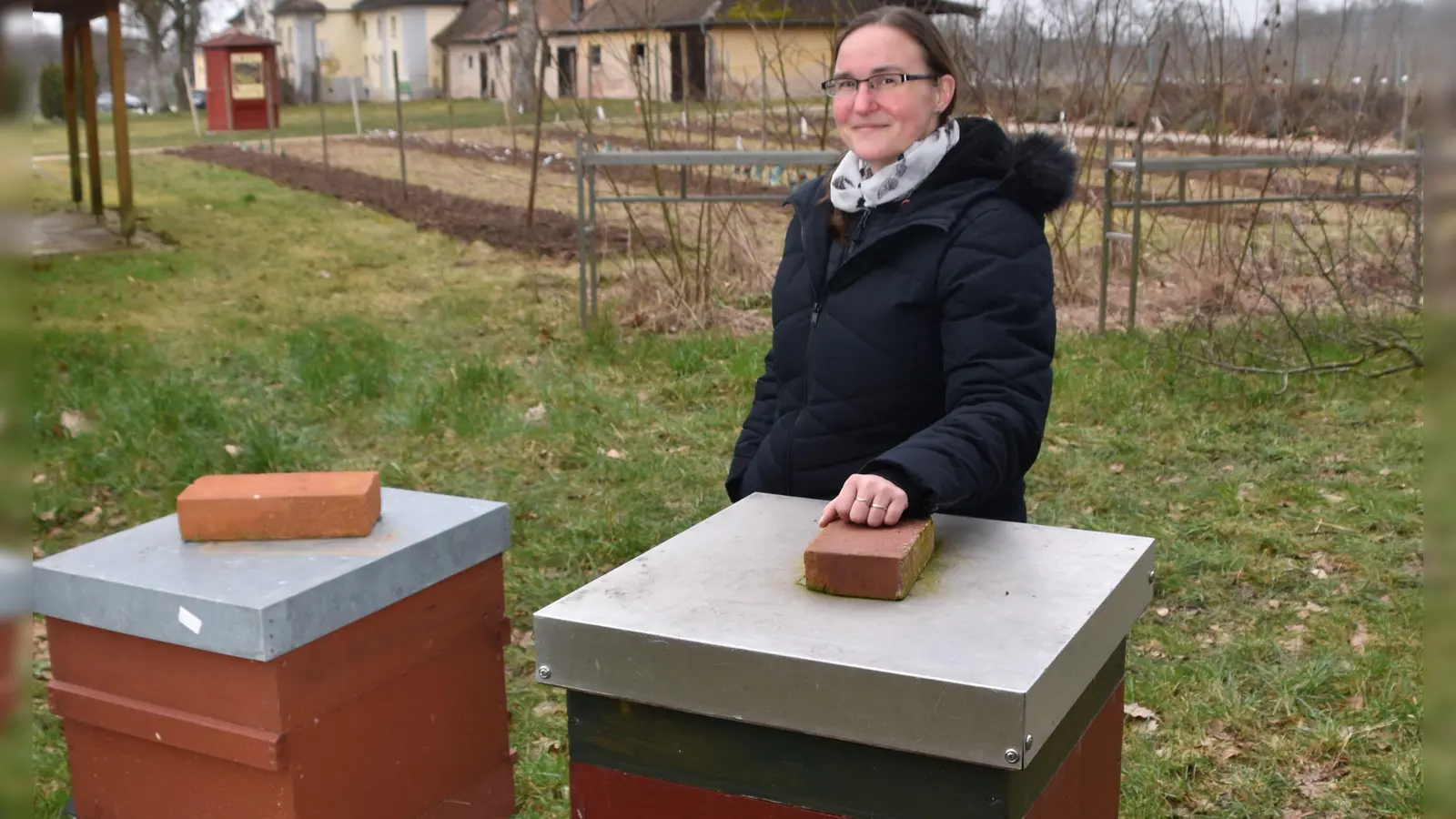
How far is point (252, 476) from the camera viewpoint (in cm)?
292

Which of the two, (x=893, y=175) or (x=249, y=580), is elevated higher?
(x=893, y=175)

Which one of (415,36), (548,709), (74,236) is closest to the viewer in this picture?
(548,709)

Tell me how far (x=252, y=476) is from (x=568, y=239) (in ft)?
31.9

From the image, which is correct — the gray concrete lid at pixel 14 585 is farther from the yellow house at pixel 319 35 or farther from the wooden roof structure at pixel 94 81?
the yellow house at pixel 319 35

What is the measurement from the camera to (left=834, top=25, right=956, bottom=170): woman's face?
246 cm

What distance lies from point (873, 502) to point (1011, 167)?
0.79 metres

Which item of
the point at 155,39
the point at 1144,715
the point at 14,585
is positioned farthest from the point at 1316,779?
the point at 155,39

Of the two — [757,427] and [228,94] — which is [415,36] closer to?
[228,94]

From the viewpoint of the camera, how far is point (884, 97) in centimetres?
247

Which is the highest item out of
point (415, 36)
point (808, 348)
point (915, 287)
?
point (415, 36)

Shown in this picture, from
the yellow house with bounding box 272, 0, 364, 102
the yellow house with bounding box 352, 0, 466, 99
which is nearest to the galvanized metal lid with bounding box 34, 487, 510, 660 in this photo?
the yellow house with bounding box 352, 0, 466, 99

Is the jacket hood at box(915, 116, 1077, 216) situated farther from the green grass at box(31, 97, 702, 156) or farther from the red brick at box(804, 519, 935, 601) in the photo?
the green grass at box(31, 97, 702, 156)

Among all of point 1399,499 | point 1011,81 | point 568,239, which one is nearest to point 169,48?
point 568,239

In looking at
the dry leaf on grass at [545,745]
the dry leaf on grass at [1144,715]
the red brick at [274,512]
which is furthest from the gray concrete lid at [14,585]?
the dry leaf on grass at [1144,715]
